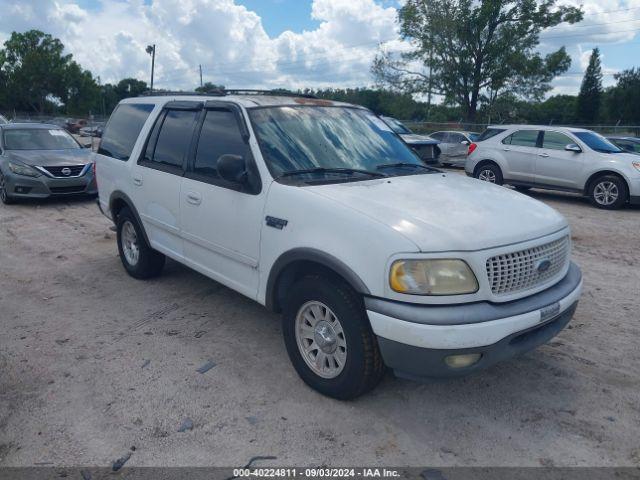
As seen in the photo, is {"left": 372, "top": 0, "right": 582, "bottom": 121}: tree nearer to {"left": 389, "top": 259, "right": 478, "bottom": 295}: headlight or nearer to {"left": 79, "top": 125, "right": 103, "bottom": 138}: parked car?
{"left": 79, "top": 125, "right": 103, "bottom": 138}: parked car

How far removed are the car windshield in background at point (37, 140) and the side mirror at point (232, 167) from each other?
29.4 feet

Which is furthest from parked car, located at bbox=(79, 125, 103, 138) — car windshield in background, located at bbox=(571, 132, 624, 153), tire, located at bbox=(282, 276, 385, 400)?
car windshield in background, located at bbox=(571, 132, 624, 153)

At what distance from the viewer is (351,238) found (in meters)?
3.08

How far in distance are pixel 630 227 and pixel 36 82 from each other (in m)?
76.6

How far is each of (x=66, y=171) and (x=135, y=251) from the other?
18.3 ft

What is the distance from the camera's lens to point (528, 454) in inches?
116

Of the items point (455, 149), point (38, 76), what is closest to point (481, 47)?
point (455, 149)

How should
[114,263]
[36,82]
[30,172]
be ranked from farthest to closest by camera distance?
[36,82] < [30,172] < [114,263]

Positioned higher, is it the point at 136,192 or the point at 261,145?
the point at 261,145

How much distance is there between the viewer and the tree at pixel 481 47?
122 feet

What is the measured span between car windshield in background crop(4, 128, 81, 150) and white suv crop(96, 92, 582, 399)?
7.28 m

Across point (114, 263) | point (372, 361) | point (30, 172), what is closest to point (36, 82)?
point (30, 172)

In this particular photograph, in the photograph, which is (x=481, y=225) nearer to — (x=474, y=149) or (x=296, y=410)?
(x=296, y=410)

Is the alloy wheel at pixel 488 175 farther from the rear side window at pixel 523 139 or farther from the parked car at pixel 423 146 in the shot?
the parked car at pixel 423 146
